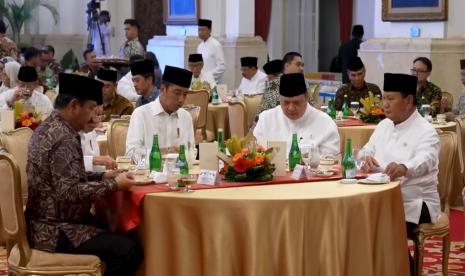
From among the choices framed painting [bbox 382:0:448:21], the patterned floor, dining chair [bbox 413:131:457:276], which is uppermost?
framed painting [bbox 382:0:448:21]

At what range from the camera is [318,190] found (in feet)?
15.4

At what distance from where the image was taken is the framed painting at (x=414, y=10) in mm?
11375

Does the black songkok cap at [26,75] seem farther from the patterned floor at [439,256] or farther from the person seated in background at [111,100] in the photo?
the patterned floor at [439,256]

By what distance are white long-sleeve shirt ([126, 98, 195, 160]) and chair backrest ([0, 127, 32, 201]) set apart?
0.70 meters

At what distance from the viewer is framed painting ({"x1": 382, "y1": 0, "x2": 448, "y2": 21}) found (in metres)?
11.4

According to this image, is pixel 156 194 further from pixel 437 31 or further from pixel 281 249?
pixel 437 31

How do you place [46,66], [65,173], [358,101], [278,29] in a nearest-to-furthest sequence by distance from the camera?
[65,173] < [358,101] < [46,66] < [278,29]

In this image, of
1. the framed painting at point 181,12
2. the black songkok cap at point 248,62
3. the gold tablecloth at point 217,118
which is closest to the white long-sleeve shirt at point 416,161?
the gold tablecloth at point 217,118

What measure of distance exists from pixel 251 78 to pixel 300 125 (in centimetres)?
633

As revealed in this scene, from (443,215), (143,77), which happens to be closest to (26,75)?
(143,77)

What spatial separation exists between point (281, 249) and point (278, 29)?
14.4 metres

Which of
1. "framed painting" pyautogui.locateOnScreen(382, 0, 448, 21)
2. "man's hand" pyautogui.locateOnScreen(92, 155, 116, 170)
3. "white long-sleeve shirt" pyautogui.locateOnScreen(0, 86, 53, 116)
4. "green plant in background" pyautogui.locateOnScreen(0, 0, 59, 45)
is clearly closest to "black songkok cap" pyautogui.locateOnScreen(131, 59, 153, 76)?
"white long-sleeve shirt" pyautogui.locateOnScreen(0, 86, 53, 116)

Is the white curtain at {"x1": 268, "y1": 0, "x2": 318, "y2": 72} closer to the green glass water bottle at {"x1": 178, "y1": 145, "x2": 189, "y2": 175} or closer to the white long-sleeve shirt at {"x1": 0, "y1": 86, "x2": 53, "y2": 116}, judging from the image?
the white long-sleeve shirt at {"x1": 0, "y1": 86, "x2": 53, "y2": 116}

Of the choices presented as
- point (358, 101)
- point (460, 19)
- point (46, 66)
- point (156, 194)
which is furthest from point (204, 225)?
point (46, 66)
